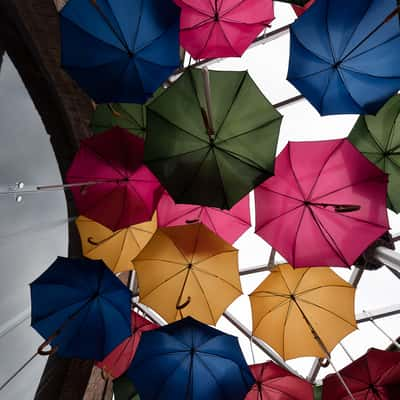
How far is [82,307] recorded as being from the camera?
134 inches

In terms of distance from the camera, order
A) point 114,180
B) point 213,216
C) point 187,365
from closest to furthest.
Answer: point 187,365, point 114,180, point 213,216

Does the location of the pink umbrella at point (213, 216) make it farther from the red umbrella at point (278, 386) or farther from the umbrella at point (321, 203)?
the red umbrella at point (278, 386)

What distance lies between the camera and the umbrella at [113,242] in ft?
13.4

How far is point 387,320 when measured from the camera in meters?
5.93

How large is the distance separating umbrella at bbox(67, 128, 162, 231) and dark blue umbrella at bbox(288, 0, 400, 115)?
151cm

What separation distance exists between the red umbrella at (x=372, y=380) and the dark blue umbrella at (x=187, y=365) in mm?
768

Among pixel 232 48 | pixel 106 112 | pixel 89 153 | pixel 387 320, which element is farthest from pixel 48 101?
pixel 387 320

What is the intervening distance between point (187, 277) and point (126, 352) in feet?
3.76

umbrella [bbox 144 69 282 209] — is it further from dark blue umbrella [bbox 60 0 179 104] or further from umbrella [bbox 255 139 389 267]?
dark blue umbrella [bbox 60 0 179 104]

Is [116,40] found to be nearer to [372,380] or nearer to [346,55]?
[346,55]

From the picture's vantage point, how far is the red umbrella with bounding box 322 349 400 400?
311cm

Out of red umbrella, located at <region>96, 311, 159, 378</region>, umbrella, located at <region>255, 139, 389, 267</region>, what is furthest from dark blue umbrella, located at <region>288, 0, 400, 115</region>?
red umbrella, located at <region>96, 311, 159, 378</region>

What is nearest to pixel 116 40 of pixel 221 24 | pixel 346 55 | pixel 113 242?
pixel 221 24

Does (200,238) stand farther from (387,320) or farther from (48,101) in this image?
(387,320)
